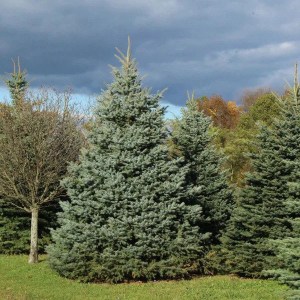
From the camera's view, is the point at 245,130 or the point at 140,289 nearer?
the point at 140,289

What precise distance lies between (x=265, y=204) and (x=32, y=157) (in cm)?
930

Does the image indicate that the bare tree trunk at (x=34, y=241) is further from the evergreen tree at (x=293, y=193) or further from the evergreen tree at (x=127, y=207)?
the evergreen tree at (x=293, y=193)

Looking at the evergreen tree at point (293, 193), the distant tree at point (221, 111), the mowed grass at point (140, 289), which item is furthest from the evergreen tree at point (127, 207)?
the distant tree at point (221, 111)

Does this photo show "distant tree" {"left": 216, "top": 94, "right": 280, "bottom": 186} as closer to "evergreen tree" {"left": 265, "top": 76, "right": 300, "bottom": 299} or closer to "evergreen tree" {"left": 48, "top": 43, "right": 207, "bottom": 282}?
"evergreen tree" {"left": 265, "top": 76, "right": 300, "bottom": 299}

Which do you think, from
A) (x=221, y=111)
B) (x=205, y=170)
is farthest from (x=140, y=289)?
(x=221, y=111)

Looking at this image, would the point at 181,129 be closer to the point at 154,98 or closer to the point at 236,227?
the point at 154,98

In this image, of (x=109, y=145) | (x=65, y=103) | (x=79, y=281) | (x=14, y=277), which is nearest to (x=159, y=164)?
(x=109, y=145)

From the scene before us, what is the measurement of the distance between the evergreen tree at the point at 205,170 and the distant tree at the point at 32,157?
4688 mm

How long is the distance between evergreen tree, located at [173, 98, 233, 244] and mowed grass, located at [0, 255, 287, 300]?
8.74 feet

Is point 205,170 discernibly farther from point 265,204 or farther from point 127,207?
point 127,207

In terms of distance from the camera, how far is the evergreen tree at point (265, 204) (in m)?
16.2

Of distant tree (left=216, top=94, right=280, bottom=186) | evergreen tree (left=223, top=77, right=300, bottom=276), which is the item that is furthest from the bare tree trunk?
distant tree (left=216, top=94, right=280, bottom=186)

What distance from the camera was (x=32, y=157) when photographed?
20406 millimetres

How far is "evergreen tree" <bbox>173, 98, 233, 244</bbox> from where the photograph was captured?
18922 mm
